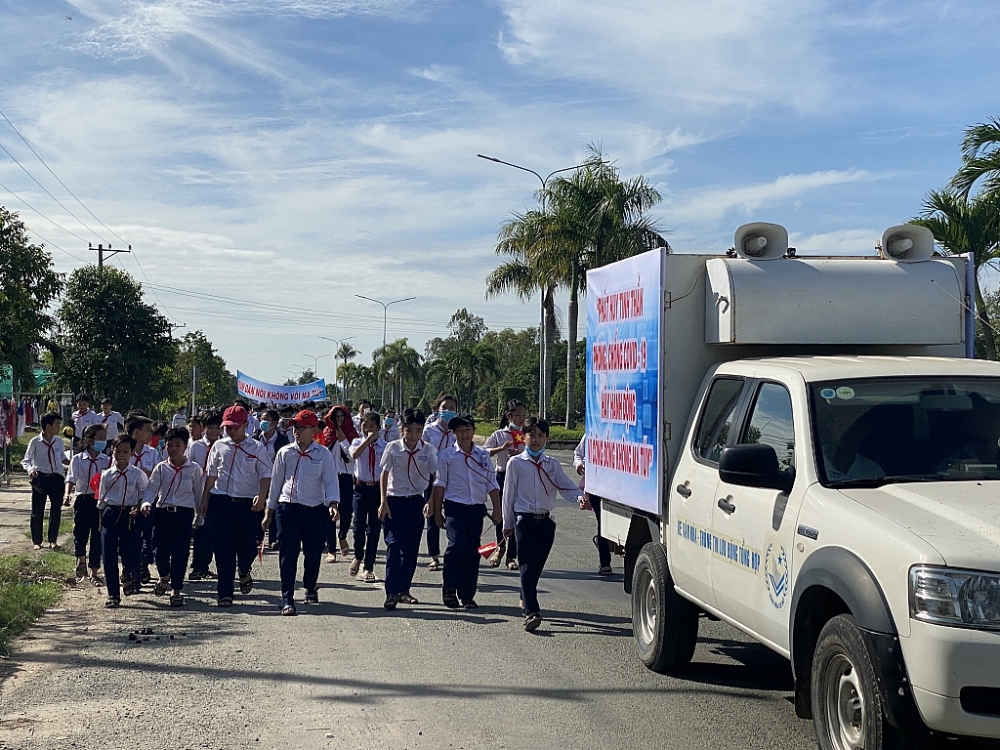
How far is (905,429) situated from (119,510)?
774 cm

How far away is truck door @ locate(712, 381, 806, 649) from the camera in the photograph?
5555mm

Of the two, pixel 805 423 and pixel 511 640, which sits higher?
pixel 805 423

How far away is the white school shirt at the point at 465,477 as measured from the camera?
34.5 ft

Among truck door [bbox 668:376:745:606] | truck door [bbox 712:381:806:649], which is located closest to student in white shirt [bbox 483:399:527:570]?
truck door [bbox 668:376:745:606]

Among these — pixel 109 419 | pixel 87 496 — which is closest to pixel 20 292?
pixel 109 419

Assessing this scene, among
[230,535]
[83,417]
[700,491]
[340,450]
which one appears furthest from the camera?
[83,417]

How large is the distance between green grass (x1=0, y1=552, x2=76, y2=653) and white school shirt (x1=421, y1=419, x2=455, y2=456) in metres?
4.49

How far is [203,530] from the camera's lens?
12.5m

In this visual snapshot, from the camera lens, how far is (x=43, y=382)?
3575 cm

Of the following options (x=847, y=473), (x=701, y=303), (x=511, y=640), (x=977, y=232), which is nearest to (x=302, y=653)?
(x=511, y=640)

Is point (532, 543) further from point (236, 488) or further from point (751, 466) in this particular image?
point (751, 466)

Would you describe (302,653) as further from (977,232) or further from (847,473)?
(977,232)

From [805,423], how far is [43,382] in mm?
34189

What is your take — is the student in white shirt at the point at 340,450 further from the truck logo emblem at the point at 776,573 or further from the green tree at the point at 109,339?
the green tree at the point at 109,339
